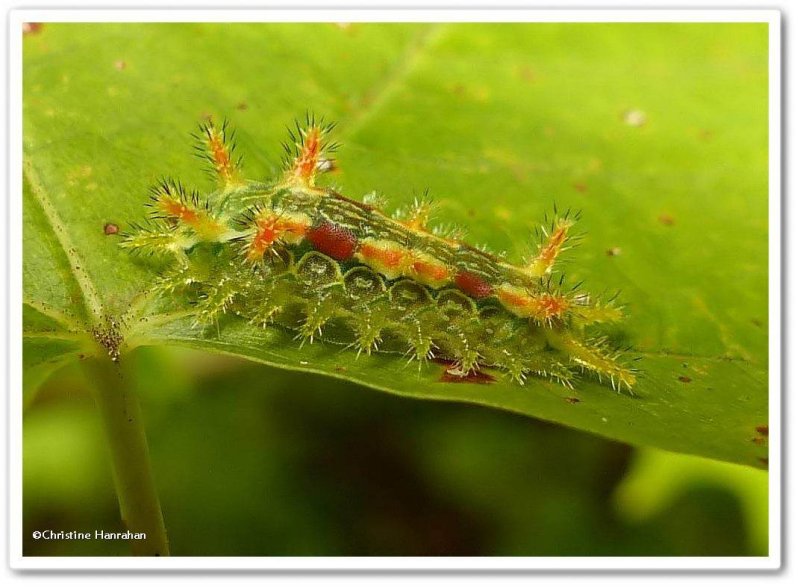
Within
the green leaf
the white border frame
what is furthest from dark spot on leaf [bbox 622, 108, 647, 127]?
the white border frame

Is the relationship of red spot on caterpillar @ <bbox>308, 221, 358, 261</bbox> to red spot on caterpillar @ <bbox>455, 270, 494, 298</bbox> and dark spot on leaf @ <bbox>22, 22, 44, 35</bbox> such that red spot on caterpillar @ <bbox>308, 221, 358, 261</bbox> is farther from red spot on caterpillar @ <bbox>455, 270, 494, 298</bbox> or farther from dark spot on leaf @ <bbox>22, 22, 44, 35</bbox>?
dark spot on leaf @ <bbox>22, 22, 44, 35</bbox>

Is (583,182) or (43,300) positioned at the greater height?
(583,182)

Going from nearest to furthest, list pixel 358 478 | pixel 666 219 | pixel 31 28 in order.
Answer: pixel 31 28 < pixel 666 219 < pixel 358 478

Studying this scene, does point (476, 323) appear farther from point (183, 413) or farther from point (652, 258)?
point (183, 413)

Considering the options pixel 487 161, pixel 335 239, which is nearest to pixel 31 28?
pixel 335 239
